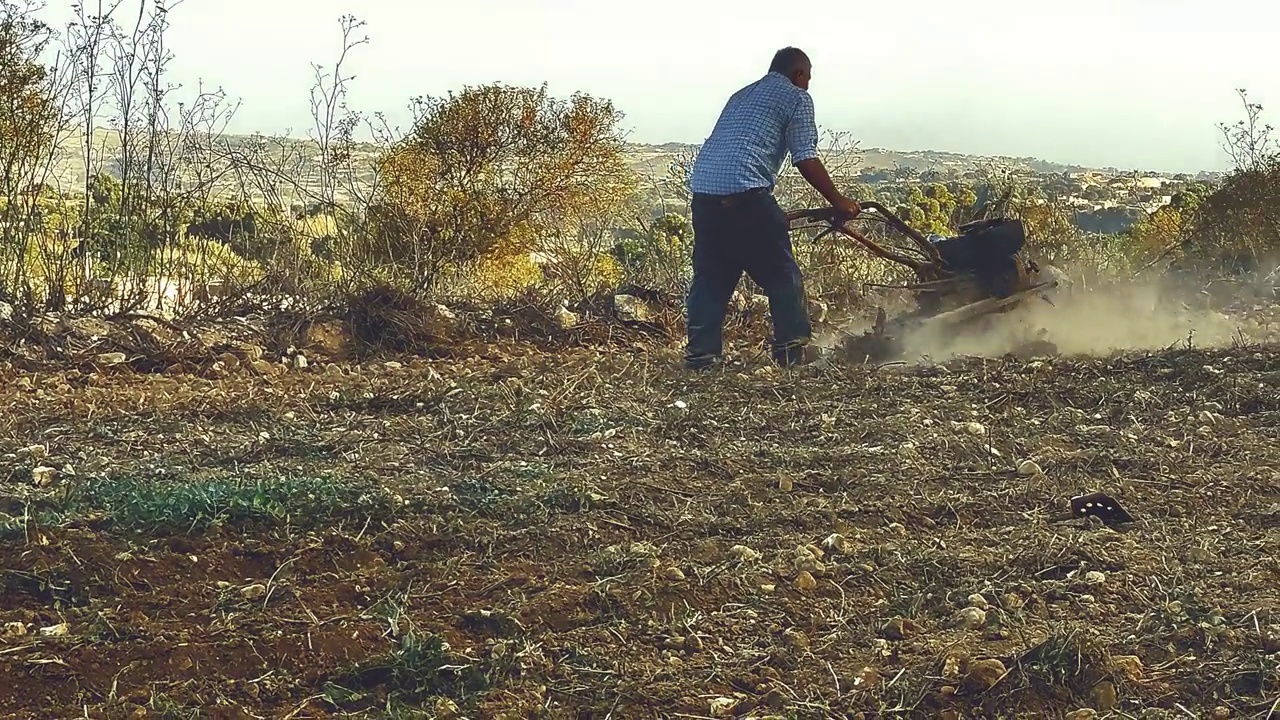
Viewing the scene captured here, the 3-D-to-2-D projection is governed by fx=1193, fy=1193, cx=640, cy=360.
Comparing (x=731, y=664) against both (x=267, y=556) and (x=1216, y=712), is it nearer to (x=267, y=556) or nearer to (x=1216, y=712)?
(x=1216, y=712)

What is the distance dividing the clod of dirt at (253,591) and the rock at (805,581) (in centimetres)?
138

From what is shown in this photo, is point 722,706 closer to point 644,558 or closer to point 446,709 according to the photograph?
point 446,709

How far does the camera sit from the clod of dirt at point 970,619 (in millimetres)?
2865

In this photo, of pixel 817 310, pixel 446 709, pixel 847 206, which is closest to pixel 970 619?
pixel 446 709

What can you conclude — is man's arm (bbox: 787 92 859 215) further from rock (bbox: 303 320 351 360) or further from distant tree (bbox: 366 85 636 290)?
distant tree (bbox: 366 85 636 290)

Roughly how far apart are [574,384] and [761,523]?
7.99ft

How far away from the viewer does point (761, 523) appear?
3691 mm

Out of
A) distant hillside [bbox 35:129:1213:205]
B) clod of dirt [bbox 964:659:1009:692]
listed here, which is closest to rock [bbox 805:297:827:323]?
distant hillside [bbox 35:129:1213:205]

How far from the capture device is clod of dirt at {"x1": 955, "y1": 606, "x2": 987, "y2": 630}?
2.87 metres

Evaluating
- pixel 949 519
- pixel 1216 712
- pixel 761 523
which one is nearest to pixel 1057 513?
pixel 949 519

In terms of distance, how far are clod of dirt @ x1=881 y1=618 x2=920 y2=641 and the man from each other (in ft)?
12.8

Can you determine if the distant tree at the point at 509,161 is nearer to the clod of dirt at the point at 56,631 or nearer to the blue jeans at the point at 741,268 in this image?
the blue jeans at the point at 741,268

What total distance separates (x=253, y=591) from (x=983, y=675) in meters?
1.79

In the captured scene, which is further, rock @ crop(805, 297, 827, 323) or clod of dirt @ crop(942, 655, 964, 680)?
rock @ crop(805, 297, 827, 323)
